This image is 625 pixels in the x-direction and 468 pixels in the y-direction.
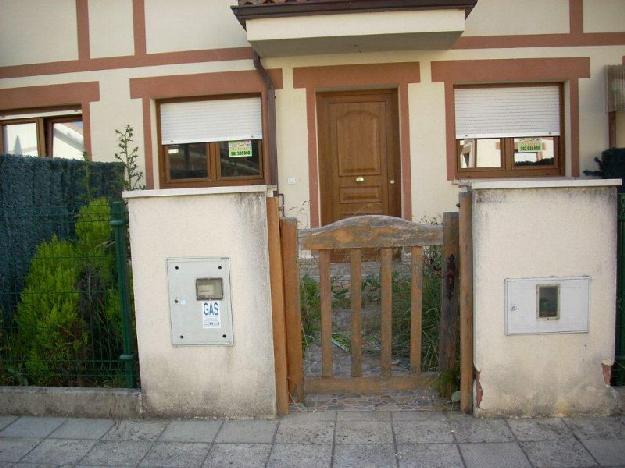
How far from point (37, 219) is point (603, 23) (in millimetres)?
7507

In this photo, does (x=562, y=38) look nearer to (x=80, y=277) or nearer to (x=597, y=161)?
(x=597, y=161)

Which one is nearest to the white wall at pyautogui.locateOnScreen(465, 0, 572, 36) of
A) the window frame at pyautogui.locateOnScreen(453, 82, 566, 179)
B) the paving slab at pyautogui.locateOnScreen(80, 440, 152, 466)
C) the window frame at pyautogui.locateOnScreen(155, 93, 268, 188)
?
the window frame at pyautogui.locateOnScreen(453, 82, 566, 179)

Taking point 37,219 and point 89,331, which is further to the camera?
point 37,219

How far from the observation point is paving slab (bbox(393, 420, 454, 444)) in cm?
364

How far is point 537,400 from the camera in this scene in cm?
394

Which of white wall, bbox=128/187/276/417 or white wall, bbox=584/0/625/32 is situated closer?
white wall, bbox=128/187/276/417

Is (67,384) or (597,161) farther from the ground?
(597,161)

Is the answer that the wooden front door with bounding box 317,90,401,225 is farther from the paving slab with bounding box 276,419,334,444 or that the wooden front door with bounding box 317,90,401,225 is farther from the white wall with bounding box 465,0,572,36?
the paving slab with bounding box 276,419,334,444

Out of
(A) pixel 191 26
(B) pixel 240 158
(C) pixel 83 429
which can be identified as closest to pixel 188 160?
(B) pixel 240 158

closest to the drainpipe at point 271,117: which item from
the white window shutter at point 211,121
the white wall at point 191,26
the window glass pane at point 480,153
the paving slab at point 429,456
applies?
the white window shutter at point 211,121

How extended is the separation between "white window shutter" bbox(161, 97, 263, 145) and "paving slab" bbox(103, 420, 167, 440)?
16.7 ft

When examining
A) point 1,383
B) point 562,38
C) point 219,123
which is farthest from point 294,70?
point 1,383

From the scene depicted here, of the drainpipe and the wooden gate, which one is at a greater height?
the drainpipe

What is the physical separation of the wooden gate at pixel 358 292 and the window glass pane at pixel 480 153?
4.44 metres
